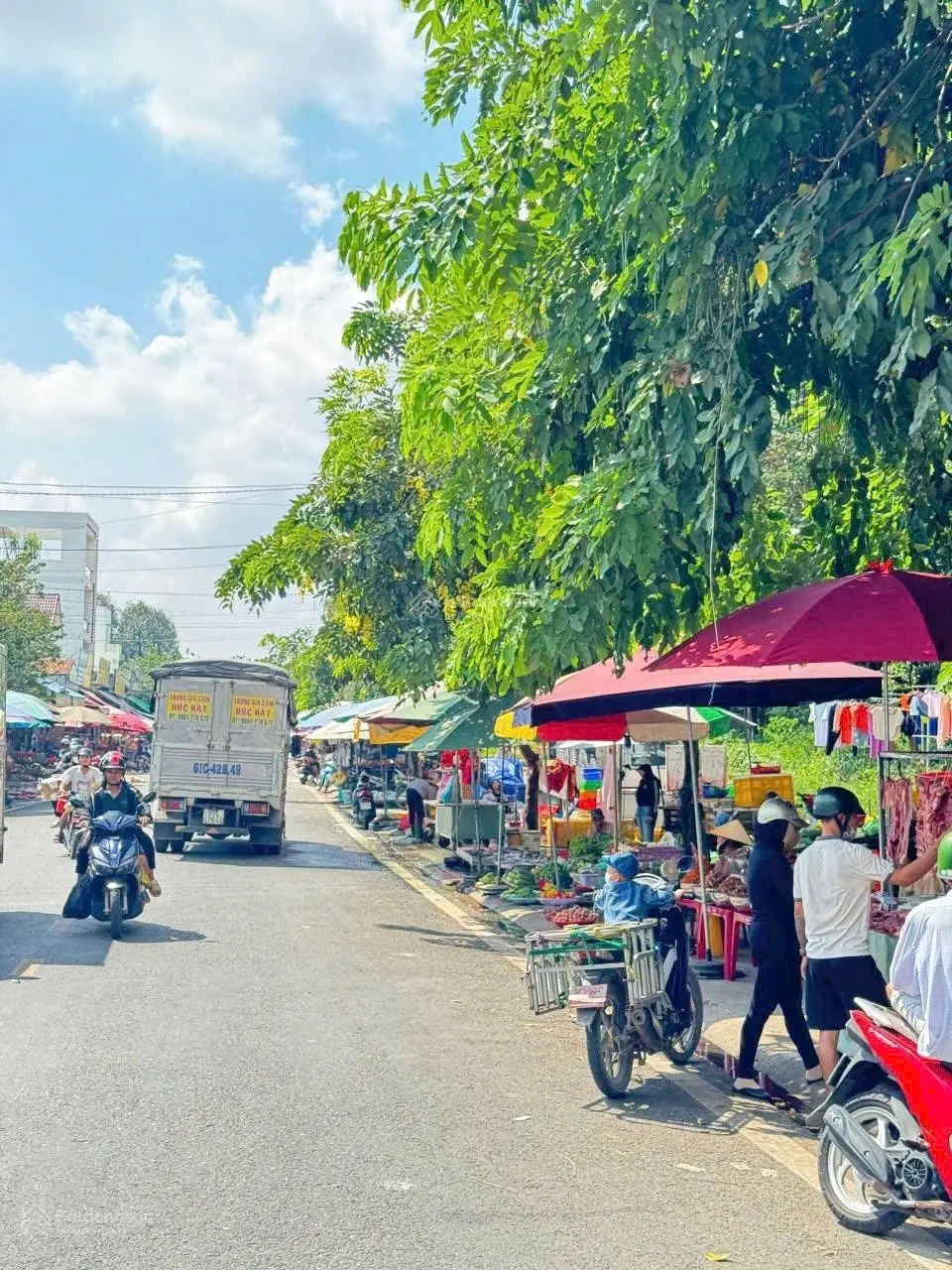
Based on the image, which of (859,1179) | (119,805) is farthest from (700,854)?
(119,805)

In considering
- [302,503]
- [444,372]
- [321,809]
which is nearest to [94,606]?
[321,809]

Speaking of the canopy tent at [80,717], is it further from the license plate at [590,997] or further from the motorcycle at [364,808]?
the license plate at [590,997]

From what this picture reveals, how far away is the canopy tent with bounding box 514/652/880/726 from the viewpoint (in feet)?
35.2

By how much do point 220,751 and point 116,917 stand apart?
415 inches

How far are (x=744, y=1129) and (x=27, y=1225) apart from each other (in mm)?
3807

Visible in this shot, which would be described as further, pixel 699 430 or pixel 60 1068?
pixel 60 1068

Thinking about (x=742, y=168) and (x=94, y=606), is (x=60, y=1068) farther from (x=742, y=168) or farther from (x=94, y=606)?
(x=94, y=606)

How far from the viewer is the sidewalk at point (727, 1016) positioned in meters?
8.37

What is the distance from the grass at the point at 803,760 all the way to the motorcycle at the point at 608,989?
18367 mm

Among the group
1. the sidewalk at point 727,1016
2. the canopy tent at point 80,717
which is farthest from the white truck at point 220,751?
the canopy tent at point 80,717

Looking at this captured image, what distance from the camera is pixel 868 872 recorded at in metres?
7.37

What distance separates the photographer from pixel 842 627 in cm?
820

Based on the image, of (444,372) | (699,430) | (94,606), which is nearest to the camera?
(699,430)

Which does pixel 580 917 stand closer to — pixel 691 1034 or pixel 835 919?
pixel 691 1034
